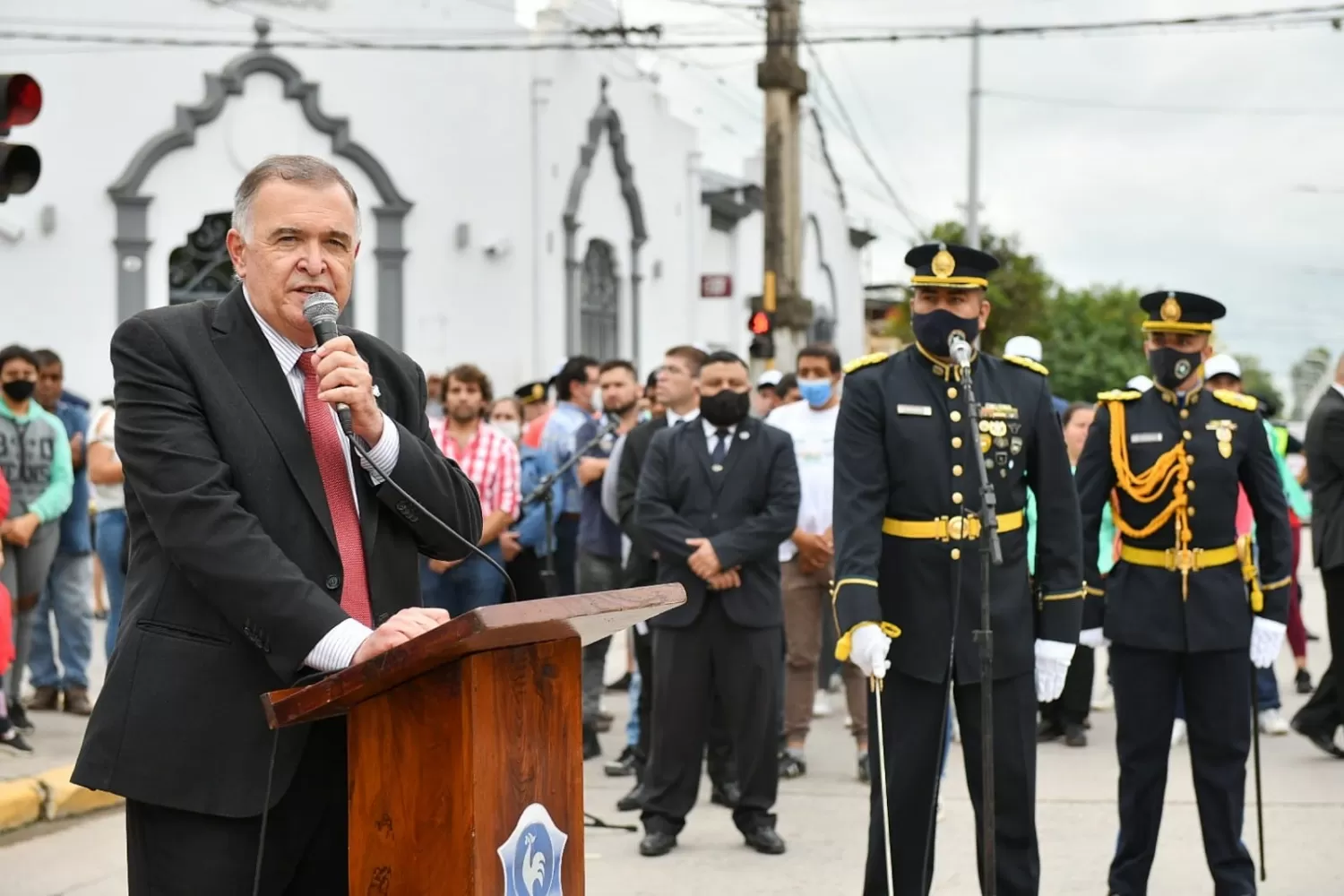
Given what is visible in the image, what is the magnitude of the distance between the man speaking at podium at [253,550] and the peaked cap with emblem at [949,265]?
264cm

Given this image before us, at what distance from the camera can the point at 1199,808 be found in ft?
21.0

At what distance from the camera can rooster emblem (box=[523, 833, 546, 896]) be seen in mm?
3143

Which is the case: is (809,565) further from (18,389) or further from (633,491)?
(18,389)

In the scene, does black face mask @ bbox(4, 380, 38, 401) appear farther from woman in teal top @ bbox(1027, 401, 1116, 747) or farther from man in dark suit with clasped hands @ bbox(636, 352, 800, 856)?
woman in teal top @ bbox(1027, 401, 1116, 747)

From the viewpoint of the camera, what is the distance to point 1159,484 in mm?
6641

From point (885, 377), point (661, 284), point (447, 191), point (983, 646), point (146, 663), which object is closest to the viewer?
point (146, 663)

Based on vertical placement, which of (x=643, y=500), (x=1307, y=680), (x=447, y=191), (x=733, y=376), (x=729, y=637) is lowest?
(x=1307, y=680)

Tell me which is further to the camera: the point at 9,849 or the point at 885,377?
the point at 9,849

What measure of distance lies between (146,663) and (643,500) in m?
5.28

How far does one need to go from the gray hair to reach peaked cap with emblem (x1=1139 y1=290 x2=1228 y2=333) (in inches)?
163

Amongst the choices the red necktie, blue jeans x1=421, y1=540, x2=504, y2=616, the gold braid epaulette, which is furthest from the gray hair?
blue jeans x1=421, y1=540, x2=504, y2=616

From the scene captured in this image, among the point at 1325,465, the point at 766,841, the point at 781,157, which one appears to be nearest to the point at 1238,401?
the point at 766,841

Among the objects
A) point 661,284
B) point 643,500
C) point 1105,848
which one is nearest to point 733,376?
point 643,500

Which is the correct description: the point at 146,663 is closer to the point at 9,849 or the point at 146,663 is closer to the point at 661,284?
the point at 9,849
